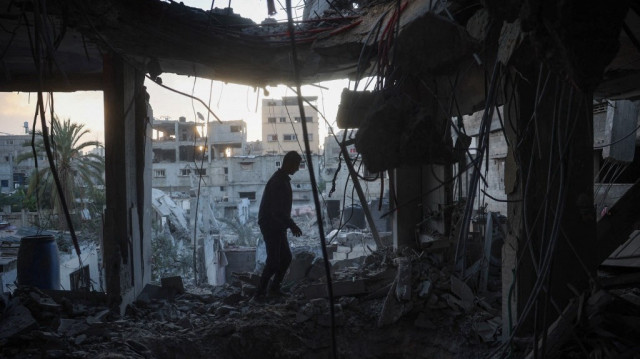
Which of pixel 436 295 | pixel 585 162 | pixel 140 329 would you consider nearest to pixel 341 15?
pixel 585 162

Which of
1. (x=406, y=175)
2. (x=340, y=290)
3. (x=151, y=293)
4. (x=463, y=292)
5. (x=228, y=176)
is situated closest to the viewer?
(x=463, y=292)

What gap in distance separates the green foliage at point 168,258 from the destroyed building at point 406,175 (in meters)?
13.2

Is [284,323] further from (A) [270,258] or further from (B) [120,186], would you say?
(B) [120,186]

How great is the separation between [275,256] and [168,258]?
51.1 feet

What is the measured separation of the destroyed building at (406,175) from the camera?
2230mm

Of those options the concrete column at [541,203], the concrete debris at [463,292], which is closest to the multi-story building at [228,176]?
the concrete debris at [463,292]

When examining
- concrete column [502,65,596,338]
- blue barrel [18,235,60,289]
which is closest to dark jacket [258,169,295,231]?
concrete column [502,65,596,338]

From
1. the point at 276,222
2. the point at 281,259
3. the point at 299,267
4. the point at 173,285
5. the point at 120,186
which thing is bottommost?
the point at 173,285

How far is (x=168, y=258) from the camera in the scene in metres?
19.0

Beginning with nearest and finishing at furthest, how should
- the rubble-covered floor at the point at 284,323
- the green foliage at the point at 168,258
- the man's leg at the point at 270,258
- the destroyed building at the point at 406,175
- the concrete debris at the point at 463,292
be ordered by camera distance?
the destroyed building at the point at 406,175 < the rubble-covered floor at the point at 284,323 < the concrete debris at the point at 463,292 < the man's leg at the point at 270,258 < the green foliage at the point at 168,258

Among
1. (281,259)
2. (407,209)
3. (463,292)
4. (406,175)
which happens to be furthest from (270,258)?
(463,292)

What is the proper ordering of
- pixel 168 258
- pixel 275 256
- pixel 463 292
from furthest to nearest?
pixel 168 258
pixel 275 256
pixel 463 292

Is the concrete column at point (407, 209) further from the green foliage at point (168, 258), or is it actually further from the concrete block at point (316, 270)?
the green foliage at point (168, 258)

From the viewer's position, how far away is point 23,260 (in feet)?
18.0
